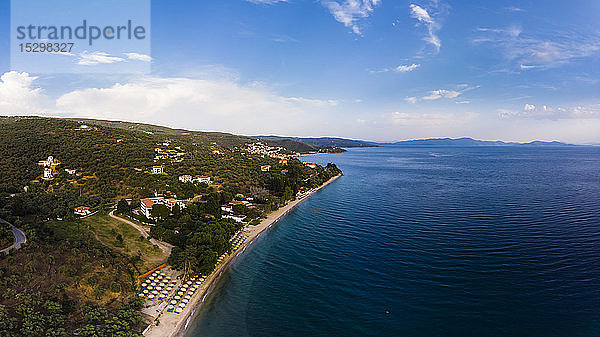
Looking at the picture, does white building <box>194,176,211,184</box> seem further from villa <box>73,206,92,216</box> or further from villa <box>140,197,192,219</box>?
villa <box>73,206,92,216</box>

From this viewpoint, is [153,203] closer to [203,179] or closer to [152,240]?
[152,240]

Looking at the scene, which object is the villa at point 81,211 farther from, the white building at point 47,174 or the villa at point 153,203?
the white building at point 47,174

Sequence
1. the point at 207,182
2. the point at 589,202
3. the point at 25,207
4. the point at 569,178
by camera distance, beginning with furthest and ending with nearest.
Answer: the point at 569,178
the point at 207,182
the point at 589,202
the point at 25,207

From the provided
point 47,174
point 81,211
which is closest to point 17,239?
point 81,211

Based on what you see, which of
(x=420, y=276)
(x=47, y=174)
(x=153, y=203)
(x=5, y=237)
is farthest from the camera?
(x=47, y=174)

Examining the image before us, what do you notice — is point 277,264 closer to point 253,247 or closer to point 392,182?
point 253,247

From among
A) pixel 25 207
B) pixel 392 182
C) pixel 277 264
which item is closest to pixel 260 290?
pixel 277 264
